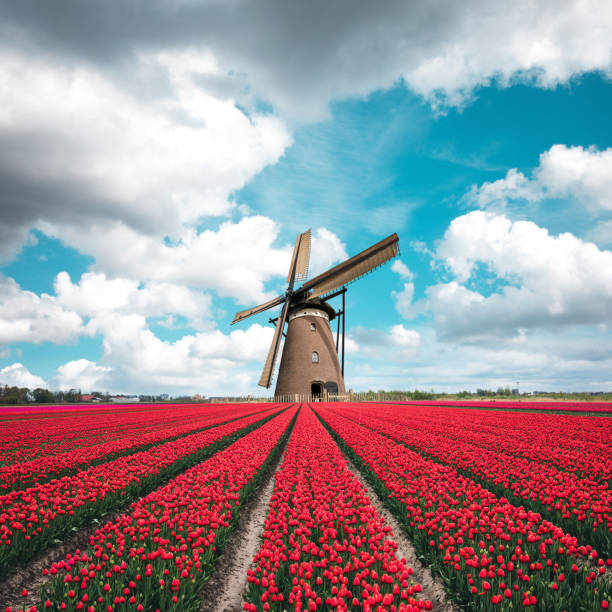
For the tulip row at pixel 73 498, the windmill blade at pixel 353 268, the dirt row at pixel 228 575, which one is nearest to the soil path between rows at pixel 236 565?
A: the dirt row at pixel 228 575

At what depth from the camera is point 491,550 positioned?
15.3 feet

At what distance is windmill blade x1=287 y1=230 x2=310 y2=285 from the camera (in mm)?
50812

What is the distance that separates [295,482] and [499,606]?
4872mm

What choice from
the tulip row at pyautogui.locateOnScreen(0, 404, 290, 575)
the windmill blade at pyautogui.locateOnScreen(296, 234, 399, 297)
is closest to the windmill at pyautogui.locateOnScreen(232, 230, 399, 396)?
the windmill blade at pyautogui.locateOnScreen(296, 234, 399, 297)

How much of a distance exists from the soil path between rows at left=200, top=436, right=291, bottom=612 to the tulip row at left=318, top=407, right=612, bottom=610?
2691 millimetres

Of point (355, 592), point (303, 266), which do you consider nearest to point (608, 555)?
point (355, 592)

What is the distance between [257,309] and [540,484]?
45.3m

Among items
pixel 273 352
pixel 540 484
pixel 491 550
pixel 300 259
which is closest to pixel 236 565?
pixel 491 550

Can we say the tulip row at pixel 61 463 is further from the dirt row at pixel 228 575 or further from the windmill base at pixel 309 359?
the windmill base at pixel 309 359

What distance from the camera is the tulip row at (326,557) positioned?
374cm

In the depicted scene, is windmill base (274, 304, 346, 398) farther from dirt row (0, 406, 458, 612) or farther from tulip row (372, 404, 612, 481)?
dirt row (0, 406, 458, 612)

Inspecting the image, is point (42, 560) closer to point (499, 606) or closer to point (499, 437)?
point (499, 606)

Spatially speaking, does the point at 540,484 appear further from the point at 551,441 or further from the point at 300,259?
the point at 300,259

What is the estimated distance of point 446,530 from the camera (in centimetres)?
545
